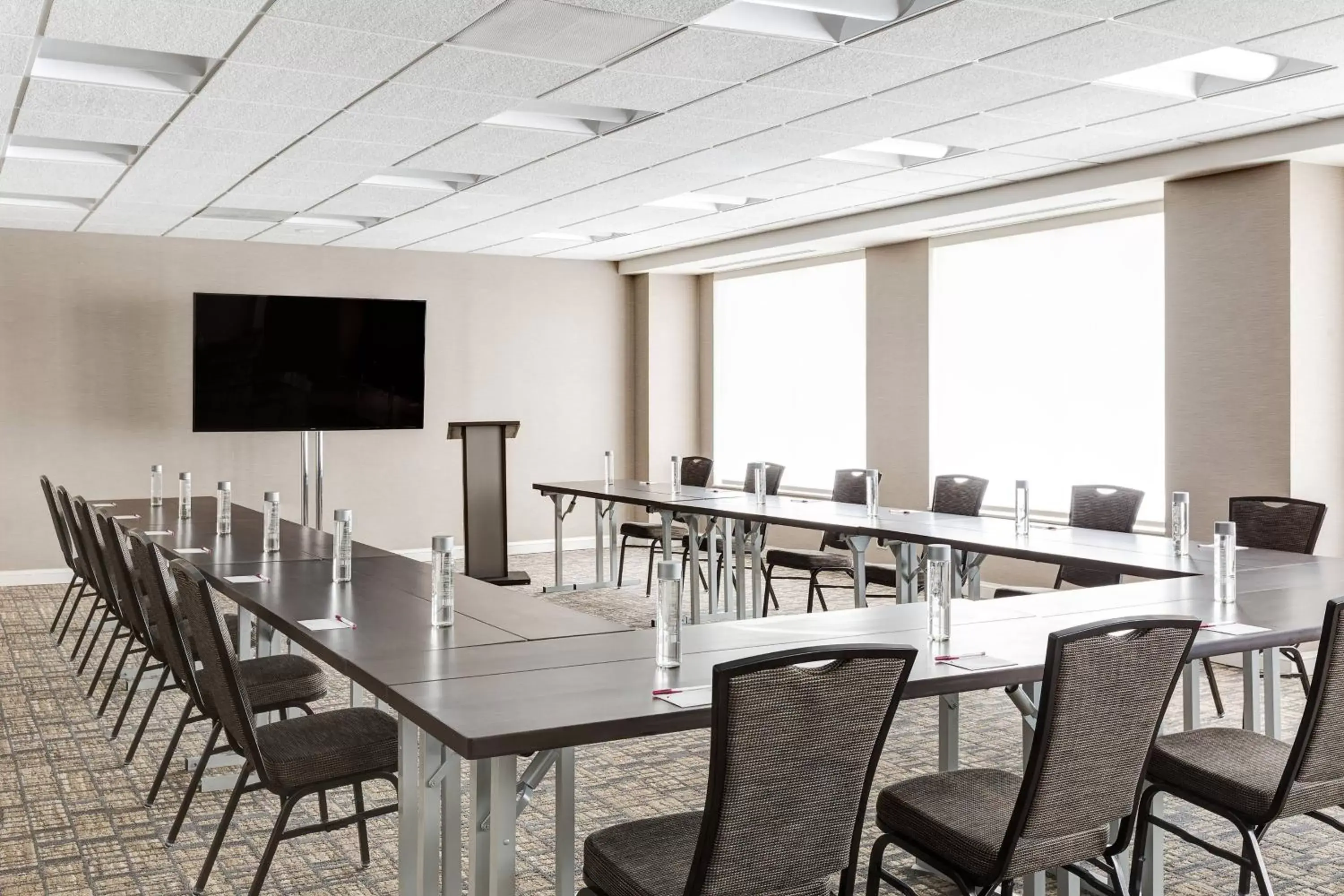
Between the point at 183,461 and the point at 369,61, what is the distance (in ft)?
20.0

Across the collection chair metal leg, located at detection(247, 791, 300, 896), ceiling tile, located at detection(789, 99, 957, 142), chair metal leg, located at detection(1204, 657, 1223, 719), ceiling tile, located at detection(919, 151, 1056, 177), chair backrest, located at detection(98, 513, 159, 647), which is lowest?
chair metal leg, located at detection(1204, 657, 1223, 719)

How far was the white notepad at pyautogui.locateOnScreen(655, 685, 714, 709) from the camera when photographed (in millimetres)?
2412

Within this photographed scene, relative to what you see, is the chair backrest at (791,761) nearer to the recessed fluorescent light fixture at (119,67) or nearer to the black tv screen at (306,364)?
the recessed fluorescent light fixture at (119,67)

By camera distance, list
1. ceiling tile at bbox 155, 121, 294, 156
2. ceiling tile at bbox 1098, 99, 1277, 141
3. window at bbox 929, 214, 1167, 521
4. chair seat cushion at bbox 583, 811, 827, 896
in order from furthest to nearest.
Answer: window at bbox 929, 214, 1167, 521 < ceiling tile at bbox 155, 121, 294, 156 < ceiling tile at bbox 1098, 99, 1277, 141 < chair seat cushion at bbox 583, 811, 827, 896

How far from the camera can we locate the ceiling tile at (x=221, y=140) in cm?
566

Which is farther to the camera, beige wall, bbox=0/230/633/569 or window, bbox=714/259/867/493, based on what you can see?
window, bbox=714/259/867/493

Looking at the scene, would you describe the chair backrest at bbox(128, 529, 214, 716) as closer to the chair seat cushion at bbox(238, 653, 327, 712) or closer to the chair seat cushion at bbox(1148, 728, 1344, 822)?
the chair seat cushion at bbox(238, 653, 327, 712)

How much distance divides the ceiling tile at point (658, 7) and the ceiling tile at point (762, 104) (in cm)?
96

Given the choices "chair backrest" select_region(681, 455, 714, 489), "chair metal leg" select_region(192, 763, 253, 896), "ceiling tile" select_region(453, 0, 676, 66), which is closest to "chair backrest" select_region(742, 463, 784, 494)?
"chair backrest" select_region(681, 455, 714, 489)

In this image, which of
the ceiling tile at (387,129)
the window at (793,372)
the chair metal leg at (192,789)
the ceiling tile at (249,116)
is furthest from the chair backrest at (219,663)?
the window at (793,372)

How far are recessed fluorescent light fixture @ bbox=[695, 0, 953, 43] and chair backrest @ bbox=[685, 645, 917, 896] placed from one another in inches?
101

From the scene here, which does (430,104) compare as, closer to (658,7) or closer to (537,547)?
(658,7)

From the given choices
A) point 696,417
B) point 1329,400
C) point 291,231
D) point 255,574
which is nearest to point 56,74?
point 255,574

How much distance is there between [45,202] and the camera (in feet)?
25.8
